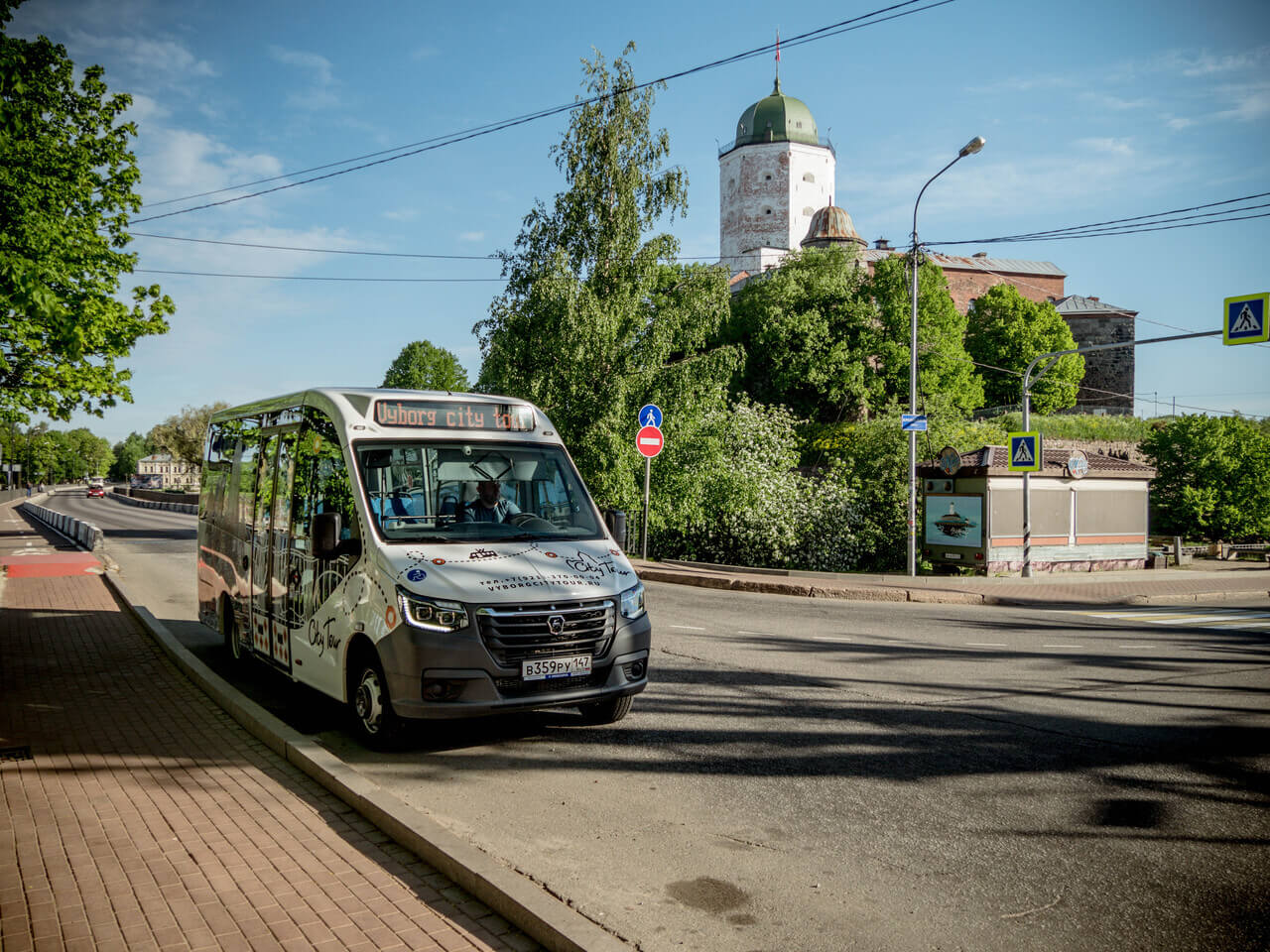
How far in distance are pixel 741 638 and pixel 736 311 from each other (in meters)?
47.5

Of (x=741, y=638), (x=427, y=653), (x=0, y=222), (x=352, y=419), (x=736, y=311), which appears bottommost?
(x=741, y=638)

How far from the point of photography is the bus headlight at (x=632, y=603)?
6.15 metres

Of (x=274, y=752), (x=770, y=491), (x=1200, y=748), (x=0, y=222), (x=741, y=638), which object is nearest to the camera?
(x=274, y=752)

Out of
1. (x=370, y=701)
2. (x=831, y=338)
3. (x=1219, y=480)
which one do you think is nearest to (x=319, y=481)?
(x=370, y=701)

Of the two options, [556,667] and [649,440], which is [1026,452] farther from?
[556,667]

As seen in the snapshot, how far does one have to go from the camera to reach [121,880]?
13.2ft

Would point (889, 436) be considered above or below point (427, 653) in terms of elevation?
above

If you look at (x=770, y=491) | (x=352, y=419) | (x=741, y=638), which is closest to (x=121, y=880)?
(x=352, y=419)

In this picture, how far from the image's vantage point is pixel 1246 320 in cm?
1769

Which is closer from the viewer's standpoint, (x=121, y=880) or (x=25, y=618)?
(x=121, y=880)

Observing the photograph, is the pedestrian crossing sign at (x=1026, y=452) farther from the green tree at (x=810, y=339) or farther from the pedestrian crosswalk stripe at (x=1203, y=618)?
the green tree at (x=810, y=339)

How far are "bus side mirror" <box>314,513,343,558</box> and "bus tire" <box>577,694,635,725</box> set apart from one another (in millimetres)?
2162

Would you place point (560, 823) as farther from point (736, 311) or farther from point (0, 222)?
point (736, 311)

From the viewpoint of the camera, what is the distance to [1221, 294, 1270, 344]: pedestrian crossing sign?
1738 centimetres
